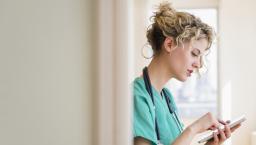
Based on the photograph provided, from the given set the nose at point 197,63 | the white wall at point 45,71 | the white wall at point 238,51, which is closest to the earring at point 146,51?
the nose at point 197,63

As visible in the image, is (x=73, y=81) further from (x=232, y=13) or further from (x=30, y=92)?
(x=232, y=13)

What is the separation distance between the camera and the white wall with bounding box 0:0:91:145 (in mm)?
499

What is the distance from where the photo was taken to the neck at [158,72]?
1.07 m

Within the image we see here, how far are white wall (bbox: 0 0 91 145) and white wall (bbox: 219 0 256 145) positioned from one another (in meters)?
2.89

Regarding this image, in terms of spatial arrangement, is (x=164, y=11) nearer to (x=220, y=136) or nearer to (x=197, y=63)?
(x=197, y=63)

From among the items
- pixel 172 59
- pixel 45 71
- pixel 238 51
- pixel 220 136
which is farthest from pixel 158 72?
pixel 238 51

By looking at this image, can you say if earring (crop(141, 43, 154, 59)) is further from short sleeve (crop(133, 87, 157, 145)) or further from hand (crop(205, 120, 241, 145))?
hand (crop(205, 120, 241, 145))

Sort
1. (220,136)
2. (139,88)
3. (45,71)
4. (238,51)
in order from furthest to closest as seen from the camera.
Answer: (238,51) → (220,136) → (139,88) → (45,71)

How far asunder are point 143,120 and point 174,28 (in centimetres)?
29

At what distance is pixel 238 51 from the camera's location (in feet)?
10.7

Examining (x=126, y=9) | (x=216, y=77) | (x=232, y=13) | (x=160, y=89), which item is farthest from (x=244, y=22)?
(x=126, y=9)

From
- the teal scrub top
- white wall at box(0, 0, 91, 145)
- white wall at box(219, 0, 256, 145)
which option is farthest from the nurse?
white wall at box(219, 0, 256, 145)

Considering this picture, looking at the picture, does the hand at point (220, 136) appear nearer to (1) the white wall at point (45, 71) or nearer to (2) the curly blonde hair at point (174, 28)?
(2) the curly blonde hair at point (174, 28)

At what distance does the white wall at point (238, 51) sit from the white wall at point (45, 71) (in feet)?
9.47
